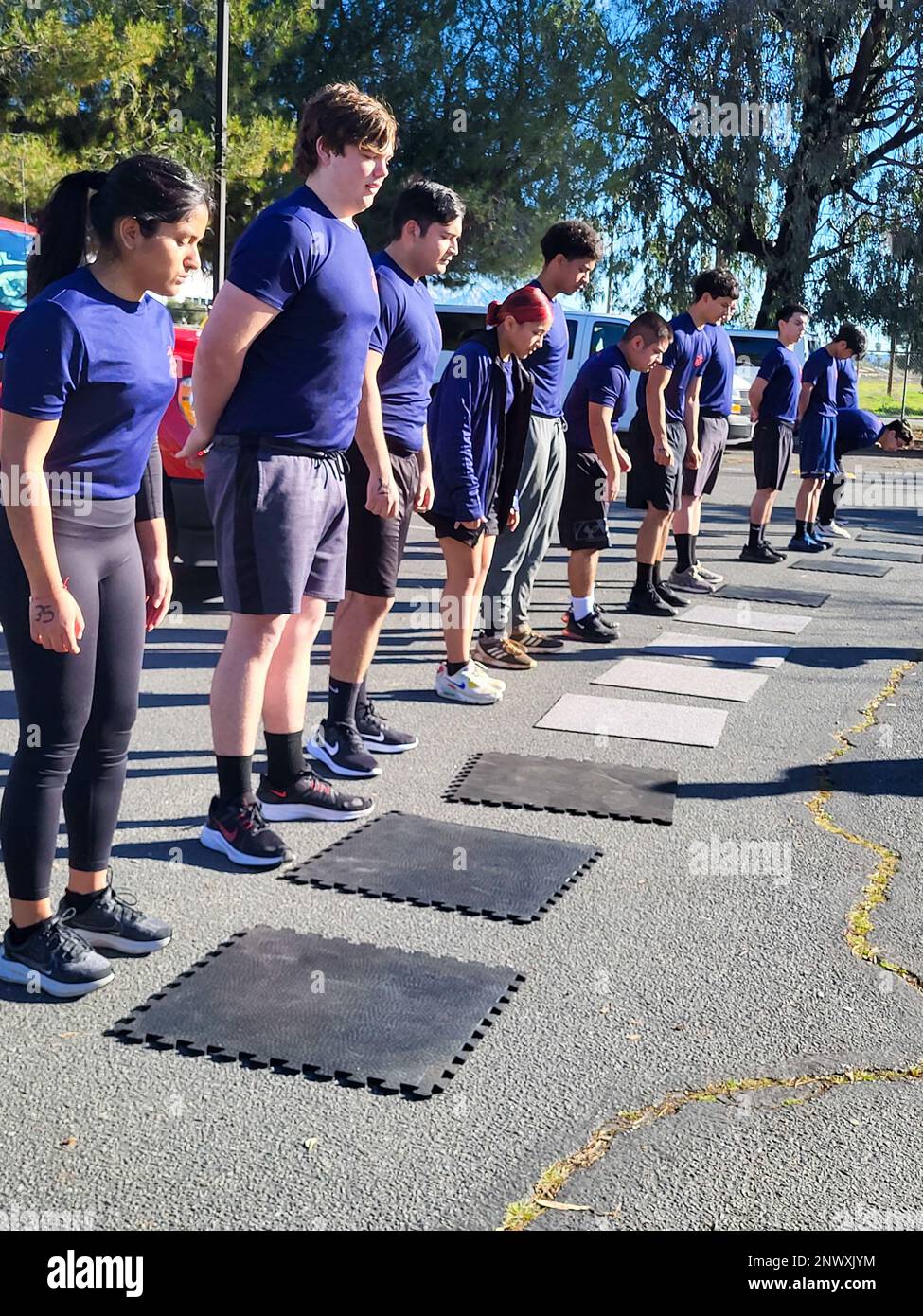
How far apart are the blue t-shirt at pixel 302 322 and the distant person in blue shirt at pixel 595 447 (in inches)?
138

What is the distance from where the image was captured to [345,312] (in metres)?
3.90

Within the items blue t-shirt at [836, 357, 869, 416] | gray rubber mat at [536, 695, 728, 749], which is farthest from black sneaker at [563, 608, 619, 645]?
blue t-shirt at [836, 357, 869, 416]

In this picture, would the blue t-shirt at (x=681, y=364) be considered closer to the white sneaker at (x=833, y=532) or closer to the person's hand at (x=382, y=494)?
the person's hand at (x=382, y=494)

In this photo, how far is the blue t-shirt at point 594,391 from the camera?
24.2 feet

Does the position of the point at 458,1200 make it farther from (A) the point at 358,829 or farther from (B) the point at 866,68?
(B) the point at 866,68

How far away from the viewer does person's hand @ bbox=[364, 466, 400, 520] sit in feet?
15.3

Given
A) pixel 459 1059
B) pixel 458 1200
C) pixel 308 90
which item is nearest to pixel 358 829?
pixel 459 1059

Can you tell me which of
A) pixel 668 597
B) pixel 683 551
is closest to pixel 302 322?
pixel 668 597

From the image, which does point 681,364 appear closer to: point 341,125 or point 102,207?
point 341,125

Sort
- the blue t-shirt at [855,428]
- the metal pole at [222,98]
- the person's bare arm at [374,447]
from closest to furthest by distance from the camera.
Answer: the person's bare arm at [374,447] → the blue t-shirt at [855,428] → the metal pole at [222,98]

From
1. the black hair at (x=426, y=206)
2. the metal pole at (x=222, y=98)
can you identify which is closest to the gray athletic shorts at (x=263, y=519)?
the black hair at (x=426, y=206)

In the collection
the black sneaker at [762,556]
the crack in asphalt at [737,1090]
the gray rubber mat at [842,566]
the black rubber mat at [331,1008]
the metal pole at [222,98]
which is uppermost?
the metal pole at [222,98]

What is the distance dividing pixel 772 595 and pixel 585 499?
8.53 feet

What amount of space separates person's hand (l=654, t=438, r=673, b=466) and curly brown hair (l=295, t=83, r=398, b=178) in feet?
14.1
